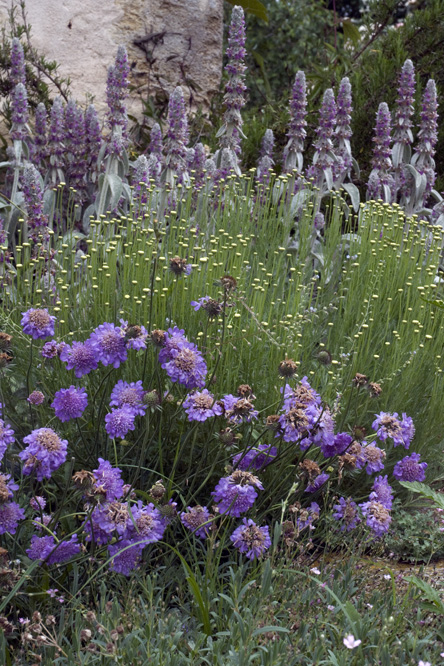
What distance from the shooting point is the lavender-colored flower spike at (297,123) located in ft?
15.5

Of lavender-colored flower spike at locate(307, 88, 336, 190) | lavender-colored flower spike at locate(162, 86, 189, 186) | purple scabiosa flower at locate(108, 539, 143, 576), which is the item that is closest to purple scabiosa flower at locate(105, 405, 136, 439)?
purple scabiosa flower at locate(108, 539, 143, 576)

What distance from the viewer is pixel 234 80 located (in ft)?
15.2

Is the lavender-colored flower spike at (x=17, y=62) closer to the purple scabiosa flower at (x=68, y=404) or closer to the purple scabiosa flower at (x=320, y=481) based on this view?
the purple scabiosa flower at (x=68, y=404)

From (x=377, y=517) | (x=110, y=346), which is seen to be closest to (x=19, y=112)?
(x=110, y=346)

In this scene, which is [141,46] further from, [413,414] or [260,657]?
[260,657]

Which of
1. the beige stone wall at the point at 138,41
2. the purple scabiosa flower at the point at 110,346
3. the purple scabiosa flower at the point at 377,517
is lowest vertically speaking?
the purple scabiosa flower at the point at 377,517

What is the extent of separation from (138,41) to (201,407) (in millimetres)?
4886

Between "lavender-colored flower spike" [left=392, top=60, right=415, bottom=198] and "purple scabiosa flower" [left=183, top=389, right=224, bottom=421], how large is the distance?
3669mm

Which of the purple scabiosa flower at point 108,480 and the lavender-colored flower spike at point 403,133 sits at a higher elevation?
the lavender-colored flower spike at point 403,133

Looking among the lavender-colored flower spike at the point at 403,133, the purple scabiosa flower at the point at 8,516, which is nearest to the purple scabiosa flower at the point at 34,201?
the purple scabiosa flower at the point at 8,516

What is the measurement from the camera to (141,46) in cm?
626

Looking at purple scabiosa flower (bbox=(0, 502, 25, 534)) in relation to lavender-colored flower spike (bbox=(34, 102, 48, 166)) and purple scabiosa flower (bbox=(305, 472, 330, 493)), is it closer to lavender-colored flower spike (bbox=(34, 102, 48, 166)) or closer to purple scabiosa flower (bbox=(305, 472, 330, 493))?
purple scabiosa flower (bbox=(305, 472, 330, 493))

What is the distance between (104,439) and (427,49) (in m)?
5.35

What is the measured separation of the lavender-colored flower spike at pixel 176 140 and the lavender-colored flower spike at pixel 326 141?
94 cm
